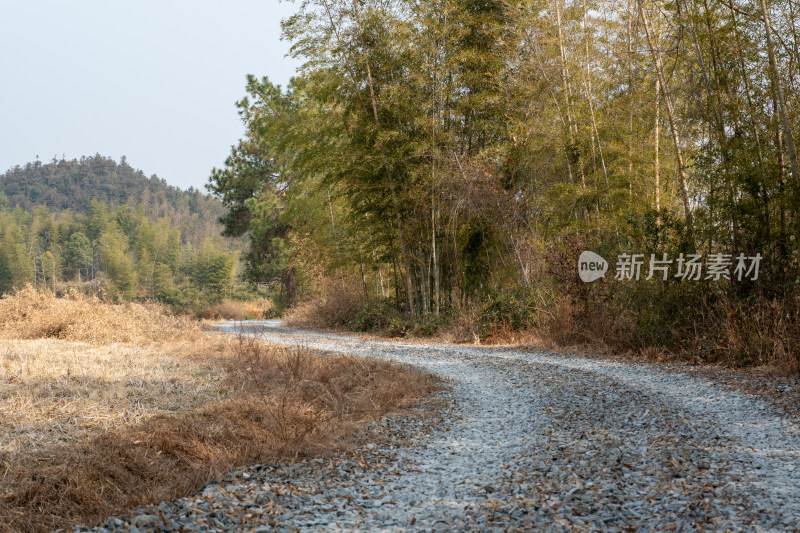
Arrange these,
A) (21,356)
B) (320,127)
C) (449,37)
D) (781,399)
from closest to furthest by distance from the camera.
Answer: (781,399) < (21,356) < (449,37) < (320,127)

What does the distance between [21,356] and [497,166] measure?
781cm

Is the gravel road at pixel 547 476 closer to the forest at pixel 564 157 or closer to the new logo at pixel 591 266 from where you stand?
the forest at pixel 564 157

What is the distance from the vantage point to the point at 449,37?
10570 millimetres

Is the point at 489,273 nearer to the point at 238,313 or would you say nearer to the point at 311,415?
the point at 311,415

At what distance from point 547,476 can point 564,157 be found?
7.59m

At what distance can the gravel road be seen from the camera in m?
2.53

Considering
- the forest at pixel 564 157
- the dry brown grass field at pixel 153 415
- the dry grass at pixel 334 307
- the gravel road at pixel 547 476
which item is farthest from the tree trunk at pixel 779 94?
the dry grass at pixel 334 307

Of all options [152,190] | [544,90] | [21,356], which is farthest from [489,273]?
[152,190]

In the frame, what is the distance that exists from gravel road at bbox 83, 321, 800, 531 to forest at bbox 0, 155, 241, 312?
13.3 m

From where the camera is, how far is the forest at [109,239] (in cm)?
3428

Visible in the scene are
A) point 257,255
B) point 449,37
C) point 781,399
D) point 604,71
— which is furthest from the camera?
point 257,255

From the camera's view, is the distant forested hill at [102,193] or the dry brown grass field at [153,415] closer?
the dry brown grass field at [153,415]

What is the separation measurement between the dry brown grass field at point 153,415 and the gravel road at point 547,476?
0.30 meters

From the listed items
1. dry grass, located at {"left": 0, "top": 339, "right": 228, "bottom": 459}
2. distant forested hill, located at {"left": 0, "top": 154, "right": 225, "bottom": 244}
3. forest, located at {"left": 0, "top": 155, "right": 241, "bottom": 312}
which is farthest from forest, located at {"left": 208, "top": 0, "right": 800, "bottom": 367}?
distant forested hill, located at {"left": 0, "top": 154, "right": 225, "bottom": 244}
